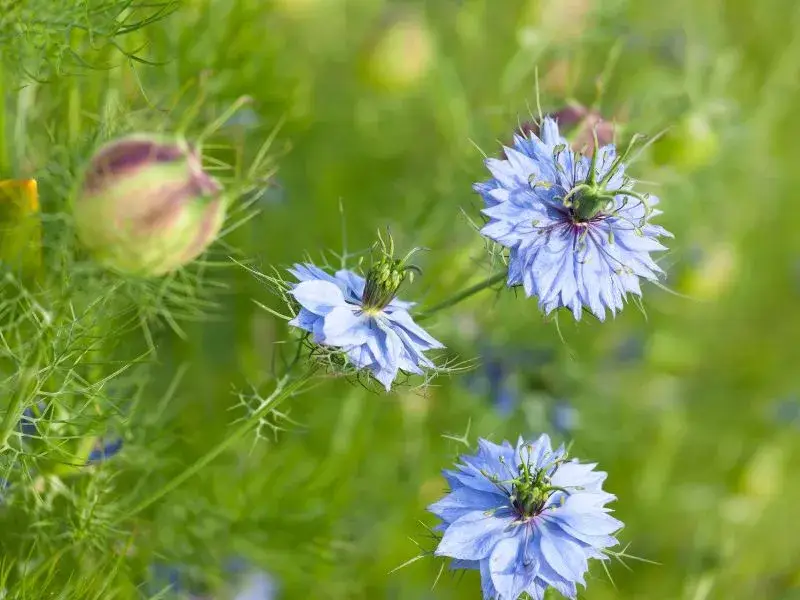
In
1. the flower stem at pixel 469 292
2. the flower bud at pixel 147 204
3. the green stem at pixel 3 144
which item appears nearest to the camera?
the flower bud at pixel 147 204

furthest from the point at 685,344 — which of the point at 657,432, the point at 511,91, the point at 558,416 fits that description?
the point at 511,91

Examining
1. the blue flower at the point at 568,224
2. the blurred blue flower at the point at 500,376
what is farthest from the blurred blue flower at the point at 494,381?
the blue flower at the point at 568,224

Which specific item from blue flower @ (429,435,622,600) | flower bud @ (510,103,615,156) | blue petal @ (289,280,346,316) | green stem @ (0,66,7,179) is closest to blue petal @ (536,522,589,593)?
blue flower @ (429,435,622,600)

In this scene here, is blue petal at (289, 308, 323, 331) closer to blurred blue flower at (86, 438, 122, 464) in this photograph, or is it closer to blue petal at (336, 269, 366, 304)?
blue petal at (336, 269, 366, 304)

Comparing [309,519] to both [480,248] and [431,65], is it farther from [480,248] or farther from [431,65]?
[431,65]

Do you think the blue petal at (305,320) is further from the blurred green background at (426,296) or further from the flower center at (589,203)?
the flower center at (589,203)

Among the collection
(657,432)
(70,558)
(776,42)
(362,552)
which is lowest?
(70,558)
